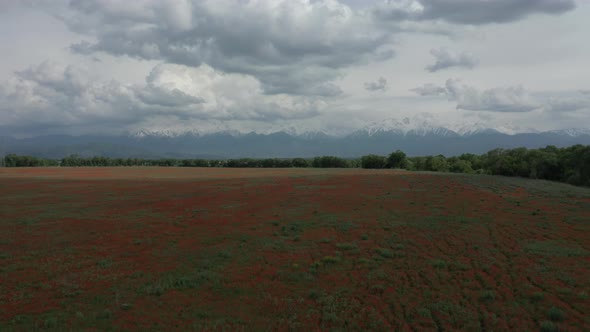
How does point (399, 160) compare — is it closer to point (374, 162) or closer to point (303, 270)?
point (374, 162)

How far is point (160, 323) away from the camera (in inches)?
505

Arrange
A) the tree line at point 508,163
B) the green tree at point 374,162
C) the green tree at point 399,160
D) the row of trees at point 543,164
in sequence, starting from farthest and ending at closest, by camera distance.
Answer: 1. the green tree at point 374,162
2. the green tree at point 399,160
3. the tree line at point 508,163
4. the row of trees at point 543,164

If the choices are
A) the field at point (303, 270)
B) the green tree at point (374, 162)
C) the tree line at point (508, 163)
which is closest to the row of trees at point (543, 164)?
the tree line at point (508, 163)

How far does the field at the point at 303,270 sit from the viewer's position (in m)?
13.1

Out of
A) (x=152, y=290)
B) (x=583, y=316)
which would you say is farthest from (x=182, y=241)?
(x=583, y=316)

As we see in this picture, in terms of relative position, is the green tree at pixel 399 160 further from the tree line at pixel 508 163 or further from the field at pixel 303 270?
the field at pixel 303 270

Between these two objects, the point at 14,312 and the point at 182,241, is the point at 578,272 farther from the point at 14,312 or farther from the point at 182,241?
the point at 14,312

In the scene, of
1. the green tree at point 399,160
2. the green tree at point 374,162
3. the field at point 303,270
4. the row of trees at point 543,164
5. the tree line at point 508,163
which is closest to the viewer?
the field at point 303,270

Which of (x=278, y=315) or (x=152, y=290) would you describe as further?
(x=152, y=290)

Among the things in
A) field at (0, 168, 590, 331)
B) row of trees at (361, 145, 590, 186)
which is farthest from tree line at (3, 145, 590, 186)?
field at (0, 168, 590, 331)

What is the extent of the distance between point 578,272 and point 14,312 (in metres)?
23.8

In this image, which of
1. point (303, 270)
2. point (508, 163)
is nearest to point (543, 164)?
point (508, 163)

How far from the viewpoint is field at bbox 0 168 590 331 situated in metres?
13.1

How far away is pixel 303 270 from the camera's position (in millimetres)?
18203
